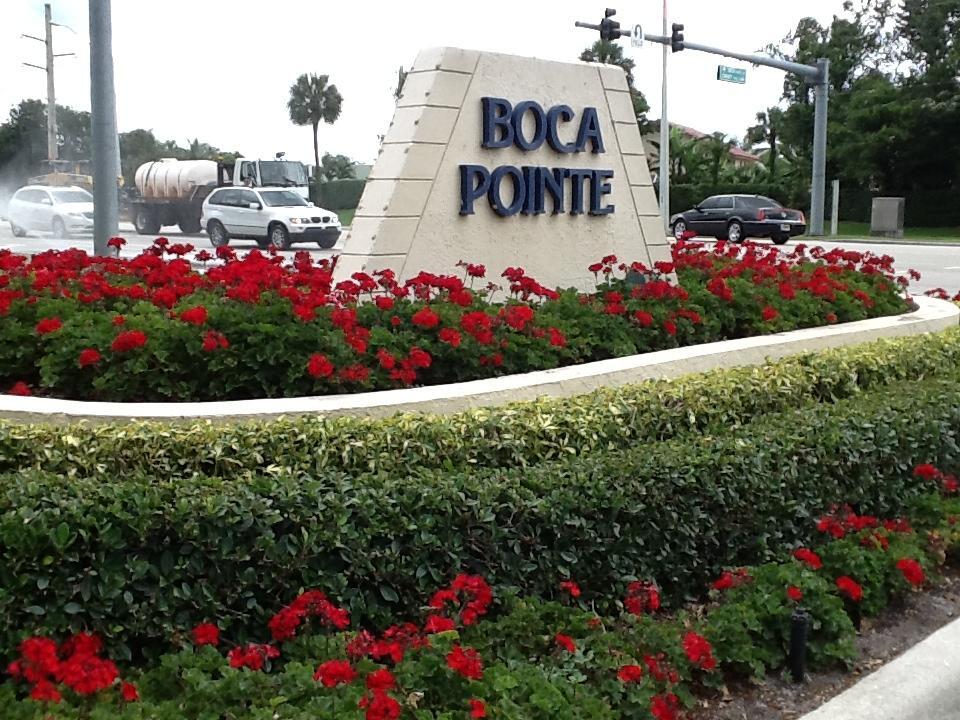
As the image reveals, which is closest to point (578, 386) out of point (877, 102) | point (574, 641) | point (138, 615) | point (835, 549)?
point (835, 549)

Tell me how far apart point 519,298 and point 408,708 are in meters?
4.54

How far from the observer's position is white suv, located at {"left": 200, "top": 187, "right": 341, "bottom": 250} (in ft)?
86.3

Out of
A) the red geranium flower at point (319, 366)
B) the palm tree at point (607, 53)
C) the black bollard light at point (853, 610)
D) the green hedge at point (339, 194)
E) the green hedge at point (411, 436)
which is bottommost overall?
the black bollard light at point (853, 610)

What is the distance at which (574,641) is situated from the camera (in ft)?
12.4

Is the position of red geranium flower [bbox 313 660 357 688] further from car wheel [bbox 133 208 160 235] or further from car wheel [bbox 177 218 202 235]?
car wheel [bbox 133 208 160 235]

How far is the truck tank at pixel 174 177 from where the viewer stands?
3284cm

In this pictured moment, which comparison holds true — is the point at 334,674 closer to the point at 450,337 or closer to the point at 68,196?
the point at 450,337

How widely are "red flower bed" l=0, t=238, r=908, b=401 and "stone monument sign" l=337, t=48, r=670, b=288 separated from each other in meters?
0.23

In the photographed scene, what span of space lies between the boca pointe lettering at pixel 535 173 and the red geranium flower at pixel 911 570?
12.1ft

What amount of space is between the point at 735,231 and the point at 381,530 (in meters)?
28.8

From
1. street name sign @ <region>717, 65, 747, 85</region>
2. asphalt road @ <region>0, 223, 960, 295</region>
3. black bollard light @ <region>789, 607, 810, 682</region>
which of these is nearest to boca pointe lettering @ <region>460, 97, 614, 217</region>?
black bollard light @ <region>789, 607, 810, 682</region>

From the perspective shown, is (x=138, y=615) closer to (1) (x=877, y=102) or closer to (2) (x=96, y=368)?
(2) (x=96, y=368)

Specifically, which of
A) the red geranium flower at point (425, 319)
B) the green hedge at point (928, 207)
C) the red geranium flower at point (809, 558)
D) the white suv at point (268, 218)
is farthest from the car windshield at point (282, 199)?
the red geranium flower at point (809, 558)

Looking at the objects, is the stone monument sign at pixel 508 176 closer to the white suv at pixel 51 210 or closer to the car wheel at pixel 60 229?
the white suv at pixel 51 210
